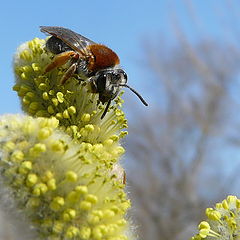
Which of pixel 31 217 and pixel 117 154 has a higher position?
pixel 117 154

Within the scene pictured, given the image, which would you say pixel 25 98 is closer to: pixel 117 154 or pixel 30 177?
pixel 117 154

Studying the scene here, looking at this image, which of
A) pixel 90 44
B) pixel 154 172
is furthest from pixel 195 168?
pixel 90 44

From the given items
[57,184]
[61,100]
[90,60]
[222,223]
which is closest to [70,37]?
[90,60]

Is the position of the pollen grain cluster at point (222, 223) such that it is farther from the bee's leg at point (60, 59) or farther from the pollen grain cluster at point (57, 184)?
the bee's leg at point (60, 59)

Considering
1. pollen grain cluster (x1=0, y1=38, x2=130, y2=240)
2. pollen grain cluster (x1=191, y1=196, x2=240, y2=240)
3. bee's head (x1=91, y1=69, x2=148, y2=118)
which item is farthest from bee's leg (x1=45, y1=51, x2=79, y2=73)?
pollen grain cluster (x1=191, y1=196, x2=240, y2=240)

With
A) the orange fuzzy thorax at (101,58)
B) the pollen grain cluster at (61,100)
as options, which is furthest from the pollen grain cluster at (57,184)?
the orange fuzzy thorax at (101,58)

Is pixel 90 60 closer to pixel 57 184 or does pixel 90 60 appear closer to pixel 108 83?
pixel 108 83

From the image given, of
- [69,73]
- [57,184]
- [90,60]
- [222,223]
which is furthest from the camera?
[90,60]
